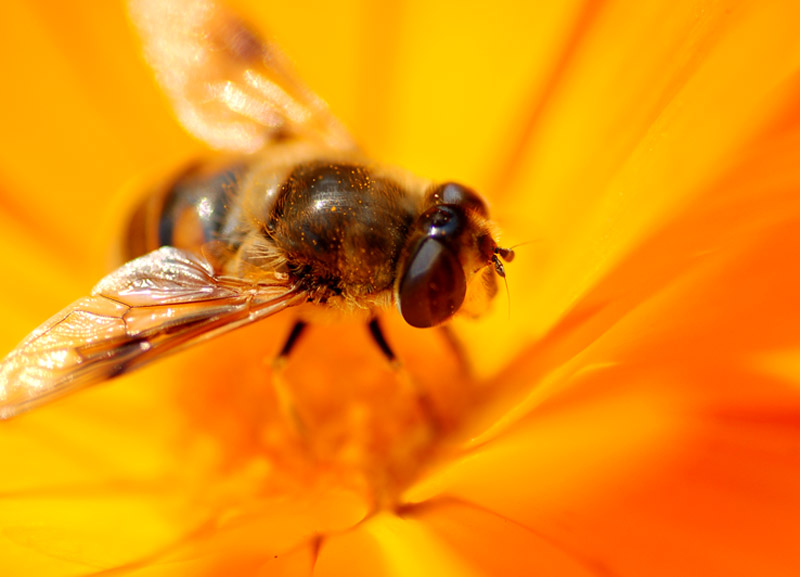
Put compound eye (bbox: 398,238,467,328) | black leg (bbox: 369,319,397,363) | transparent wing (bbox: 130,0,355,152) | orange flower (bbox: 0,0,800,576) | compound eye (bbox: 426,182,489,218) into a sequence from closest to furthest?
orange flower (bbox: 0,0,800,576) → compound eye (bbox: 398,238,467,328) → compound eye (bbox: 426,182,489,218) → black leg (bbox: 369,319,397,363) → transparent wing (bbox: 130,0,355,152)

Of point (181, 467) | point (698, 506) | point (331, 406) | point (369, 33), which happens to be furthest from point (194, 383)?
point (698, 506)

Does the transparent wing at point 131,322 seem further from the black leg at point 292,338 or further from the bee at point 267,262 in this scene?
the black leg at point 292,338

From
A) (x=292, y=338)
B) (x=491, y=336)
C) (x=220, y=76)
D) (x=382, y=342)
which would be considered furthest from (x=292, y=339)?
(x=220, y=76)

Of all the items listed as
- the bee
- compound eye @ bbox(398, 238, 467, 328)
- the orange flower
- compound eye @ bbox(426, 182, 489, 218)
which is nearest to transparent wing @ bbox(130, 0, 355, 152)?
the bee

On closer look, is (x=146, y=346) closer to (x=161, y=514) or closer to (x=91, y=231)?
(x=161, y=514)

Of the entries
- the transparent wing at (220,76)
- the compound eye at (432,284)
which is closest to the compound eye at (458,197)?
the compound eye at (432,284)

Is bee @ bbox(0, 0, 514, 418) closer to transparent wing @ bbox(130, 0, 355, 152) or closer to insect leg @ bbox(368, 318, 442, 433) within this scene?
insect leg @ bbox(368, 318, 442, 433)
